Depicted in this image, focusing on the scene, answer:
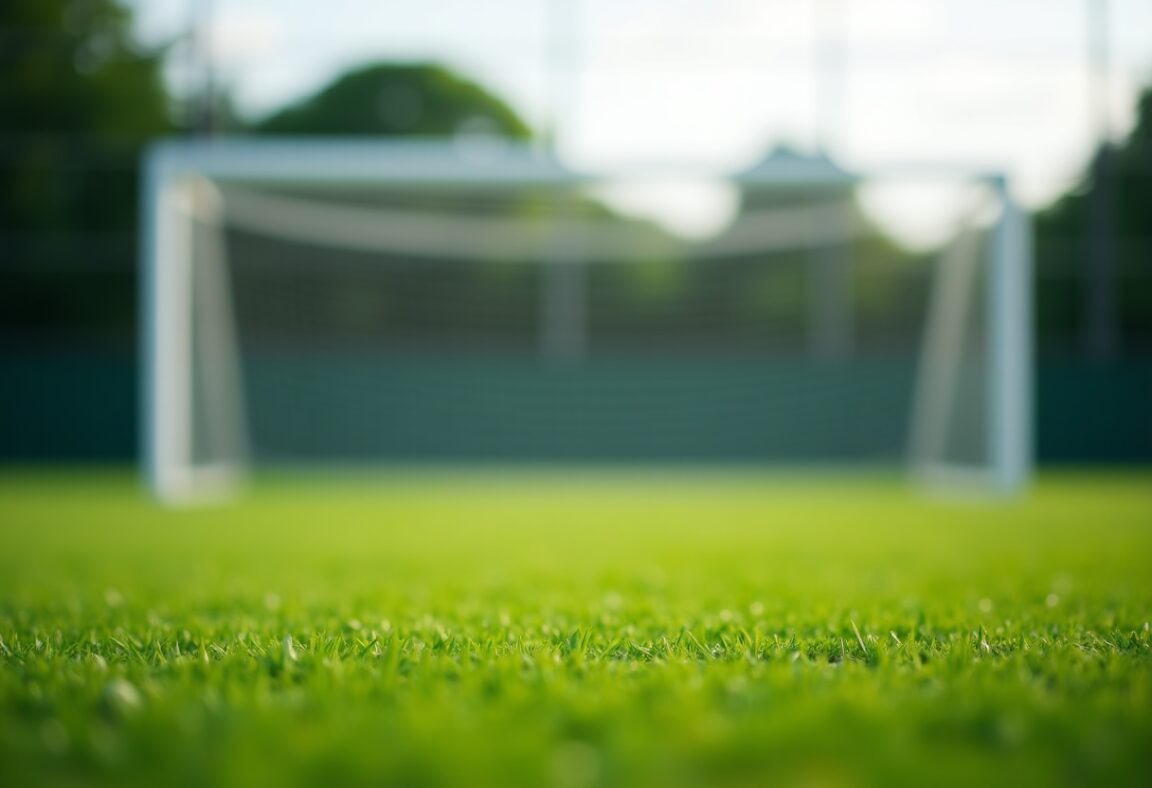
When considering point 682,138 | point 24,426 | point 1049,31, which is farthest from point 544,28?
point 24,426

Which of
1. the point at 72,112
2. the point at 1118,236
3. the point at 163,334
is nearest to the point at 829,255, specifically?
the point at 1118,236

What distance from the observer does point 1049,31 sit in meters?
12.4

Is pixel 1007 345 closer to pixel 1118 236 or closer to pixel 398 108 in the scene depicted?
pixel 1118 236

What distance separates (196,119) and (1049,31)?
11960 millimetres

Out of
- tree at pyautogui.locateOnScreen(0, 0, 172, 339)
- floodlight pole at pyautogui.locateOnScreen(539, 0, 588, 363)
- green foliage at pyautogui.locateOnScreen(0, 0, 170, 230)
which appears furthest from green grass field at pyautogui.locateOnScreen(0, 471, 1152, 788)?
green foliage at pyautogui.locateOnScreen(0, 0, 170, 230)

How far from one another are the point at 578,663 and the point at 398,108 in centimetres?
1445

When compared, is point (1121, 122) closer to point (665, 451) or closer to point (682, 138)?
point (682, 138)

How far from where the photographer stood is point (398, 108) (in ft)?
48.6

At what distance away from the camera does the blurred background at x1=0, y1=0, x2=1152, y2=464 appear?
12180 mm

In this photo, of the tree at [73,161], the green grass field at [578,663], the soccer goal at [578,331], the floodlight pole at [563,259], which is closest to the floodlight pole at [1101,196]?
the soccer goal at [578,331]

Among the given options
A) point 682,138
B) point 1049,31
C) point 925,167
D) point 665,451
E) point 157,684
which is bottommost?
point 665,451

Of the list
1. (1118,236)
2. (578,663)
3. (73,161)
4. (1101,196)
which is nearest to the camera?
(578,663)

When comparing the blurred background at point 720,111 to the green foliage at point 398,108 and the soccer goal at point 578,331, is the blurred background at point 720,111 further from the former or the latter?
the soccer goal at point 578,331

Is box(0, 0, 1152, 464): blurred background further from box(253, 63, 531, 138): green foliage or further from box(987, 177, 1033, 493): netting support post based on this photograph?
box(987, 177, 1033, 493): netting support post
